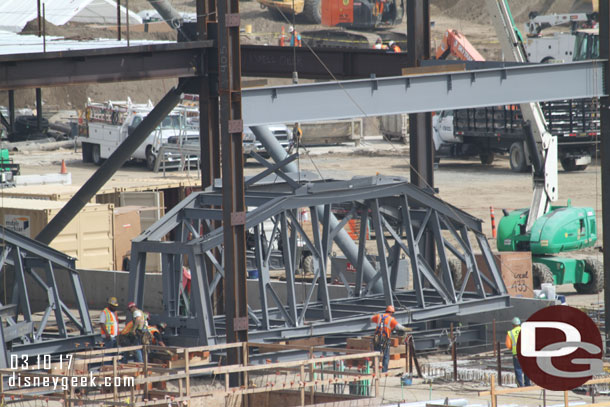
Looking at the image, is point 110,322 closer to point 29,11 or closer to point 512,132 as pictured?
point 512,132

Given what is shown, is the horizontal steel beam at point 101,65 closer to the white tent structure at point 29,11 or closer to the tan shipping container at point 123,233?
the tan shipping container at point 123,233

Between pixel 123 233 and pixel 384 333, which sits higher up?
pixel 123 233

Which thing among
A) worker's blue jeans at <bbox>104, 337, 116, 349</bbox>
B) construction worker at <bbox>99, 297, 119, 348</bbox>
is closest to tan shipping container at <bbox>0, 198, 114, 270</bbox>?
construction worker at <bbox>99, 297, 119, 348</bbox>

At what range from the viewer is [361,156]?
56562mm

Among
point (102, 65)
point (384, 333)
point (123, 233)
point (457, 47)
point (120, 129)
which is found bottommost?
point (384, 333)

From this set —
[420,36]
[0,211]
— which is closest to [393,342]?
[420,36]

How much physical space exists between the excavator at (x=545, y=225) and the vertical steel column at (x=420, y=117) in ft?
14.3

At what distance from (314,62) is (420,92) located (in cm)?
592

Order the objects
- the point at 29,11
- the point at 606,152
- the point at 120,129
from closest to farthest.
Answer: the point at 606,152 → the point at 120,129 → the point at 29,11

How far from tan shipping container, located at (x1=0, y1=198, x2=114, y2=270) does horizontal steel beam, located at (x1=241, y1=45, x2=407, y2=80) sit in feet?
18.8

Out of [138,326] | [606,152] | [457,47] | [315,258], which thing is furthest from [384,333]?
[457,47]

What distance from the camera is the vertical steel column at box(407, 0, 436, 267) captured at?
82.4 feet

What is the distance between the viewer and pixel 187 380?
56.9 ft

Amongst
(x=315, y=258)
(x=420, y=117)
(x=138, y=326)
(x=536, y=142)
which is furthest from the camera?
(x=536, y=142)
